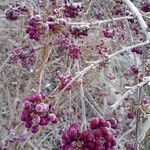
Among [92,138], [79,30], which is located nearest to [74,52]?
[79,30]

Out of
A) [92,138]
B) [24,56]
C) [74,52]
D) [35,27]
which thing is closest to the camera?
[92,138]

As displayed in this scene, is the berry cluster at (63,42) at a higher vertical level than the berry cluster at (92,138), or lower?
lower

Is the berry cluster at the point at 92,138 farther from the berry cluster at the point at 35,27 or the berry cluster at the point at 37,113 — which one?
the berry cluster at the point at 35,27

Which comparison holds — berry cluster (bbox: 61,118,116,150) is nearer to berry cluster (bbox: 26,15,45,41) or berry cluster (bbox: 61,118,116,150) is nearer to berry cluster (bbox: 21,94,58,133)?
berry cluster (bbox: 21,94,58,133)

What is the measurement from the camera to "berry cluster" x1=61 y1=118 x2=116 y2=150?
123cm

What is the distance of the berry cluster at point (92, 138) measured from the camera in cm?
123

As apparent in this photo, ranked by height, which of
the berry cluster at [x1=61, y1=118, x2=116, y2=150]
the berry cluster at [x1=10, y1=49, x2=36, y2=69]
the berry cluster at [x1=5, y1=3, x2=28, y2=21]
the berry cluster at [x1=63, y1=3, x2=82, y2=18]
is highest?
the berry cluster at [x1=61, y1=118, x2=116, y2=150]

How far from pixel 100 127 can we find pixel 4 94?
2865 mm

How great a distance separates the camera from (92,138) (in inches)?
48.2

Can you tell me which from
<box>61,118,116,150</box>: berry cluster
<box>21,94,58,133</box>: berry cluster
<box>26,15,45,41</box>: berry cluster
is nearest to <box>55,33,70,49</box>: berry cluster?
<box>26,15,45,41</box>: berry cluster

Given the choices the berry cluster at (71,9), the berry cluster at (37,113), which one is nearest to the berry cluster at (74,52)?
the berry cluster at (71,9)

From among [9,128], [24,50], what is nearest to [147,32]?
[24,50]

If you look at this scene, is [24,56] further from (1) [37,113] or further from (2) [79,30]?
(1) [37,113]

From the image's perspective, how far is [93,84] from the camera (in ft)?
14.1
